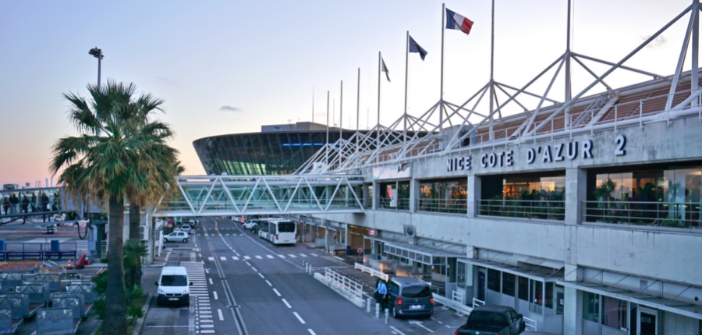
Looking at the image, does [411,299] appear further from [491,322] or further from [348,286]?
[348,286]

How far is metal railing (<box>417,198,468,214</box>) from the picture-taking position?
31139 mm

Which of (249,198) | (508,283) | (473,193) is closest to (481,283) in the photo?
(508,283)

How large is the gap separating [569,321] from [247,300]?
53.3 feet

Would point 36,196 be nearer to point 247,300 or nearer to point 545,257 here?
point 247,300

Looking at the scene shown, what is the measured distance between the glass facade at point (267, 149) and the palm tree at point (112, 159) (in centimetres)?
7473

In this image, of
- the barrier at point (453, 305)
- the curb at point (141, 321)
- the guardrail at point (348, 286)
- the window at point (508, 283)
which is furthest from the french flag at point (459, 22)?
the curb at point (141, 321)

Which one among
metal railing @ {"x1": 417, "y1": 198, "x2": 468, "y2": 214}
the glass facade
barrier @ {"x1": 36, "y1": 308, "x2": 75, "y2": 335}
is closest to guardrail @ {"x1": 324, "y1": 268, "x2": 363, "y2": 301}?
metal railing @ {"x1": 417, "y1": 198, "x2": 468, "y2": 214}

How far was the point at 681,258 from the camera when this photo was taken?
16.6 metres

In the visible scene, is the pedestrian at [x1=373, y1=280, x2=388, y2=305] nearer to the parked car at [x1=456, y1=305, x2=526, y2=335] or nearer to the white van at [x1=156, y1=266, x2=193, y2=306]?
the parked car at [x1=456, y1=305, x2=526, y2=335]

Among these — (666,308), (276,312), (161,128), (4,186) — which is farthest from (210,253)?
(666,308)

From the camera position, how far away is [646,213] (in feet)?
67.2

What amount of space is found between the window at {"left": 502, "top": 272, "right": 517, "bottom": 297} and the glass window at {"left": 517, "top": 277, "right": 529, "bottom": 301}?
46 cm

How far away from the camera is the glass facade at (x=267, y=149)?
319ft

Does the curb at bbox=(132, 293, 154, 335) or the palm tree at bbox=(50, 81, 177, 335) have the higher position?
the palm tree at bbox=(50, 81, 177, 335)
